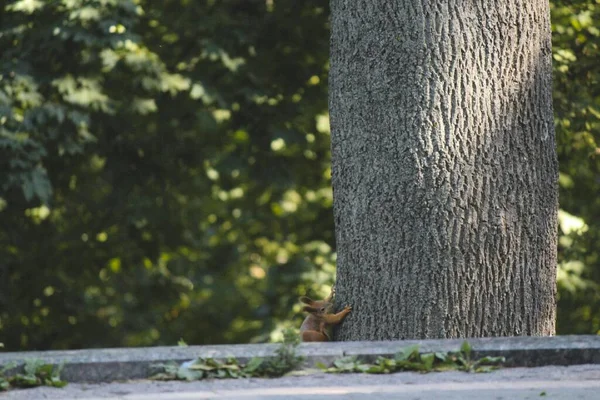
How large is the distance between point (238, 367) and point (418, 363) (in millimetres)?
636

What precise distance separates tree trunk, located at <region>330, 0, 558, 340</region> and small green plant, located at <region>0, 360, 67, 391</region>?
157cm

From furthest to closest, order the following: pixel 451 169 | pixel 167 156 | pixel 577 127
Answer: pixel 167 156 → pixel 577 127 → pixel 451 169

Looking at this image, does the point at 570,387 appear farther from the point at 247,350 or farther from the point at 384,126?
the point at 384,126

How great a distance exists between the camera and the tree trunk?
4.02 m

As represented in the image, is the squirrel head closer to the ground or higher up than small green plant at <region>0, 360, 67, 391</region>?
closer to the ground

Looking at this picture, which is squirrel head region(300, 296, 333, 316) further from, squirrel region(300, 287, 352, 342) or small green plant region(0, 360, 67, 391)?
small green plant region(0, 360, 67, 391)

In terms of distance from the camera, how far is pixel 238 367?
3.21m

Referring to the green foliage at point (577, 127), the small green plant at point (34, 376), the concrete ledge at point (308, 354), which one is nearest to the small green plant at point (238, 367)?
the concrete ledge at point (308, 354)

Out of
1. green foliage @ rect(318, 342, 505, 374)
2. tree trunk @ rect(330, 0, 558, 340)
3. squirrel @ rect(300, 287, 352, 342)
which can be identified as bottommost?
squirrel @ rect(300, 287, 352, 342)

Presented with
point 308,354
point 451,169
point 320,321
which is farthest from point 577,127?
point 308,354

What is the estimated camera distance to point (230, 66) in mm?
7969

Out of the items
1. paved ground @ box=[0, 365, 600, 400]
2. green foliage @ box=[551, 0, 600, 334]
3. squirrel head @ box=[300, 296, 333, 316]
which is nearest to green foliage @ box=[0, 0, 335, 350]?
green foliage @ box=[551, 0, 600, 334]

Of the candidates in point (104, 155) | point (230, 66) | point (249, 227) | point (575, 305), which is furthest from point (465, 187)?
point (249, 227)

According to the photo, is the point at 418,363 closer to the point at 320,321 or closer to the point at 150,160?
the point at 320,321
